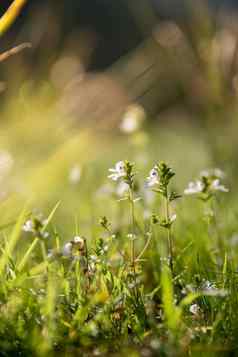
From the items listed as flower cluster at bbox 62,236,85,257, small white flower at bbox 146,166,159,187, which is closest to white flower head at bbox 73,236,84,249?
flower cluster at bbox 62,236,85,257

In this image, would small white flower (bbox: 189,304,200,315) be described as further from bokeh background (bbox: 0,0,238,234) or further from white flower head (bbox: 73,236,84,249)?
bokeh background (bbox: 0,0,238,234)

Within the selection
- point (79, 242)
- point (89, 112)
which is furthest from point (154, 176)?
point (89, 112)

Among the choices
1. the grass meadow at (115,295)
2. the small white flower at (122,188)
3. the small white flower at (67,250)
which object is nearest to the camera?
the grass meadow at (115,295)

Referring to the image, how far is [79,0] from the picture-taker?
445 inches

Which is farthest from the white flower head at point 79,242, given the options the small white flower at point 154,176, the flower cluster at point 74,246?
the small white flower at point 154,176

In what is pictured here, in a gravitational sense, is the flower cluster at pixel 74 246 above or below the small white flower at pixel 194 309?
above

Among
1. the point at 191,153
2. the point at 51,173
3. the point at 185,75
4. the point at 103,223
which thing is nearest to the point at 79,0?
the point at 191,153

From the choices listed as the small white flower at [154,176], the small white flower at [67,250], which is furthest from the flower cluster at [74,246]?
the small white flower at [154,176]

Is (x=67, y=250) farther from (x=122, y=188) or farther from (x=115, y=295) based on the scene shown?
(x=122, y=188)

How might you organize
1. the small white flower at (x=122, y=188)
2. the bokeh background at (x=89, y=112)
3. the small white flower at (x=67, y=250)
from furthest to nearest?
the bokeh background at (x=89, y=112) → the small white flower at (x=122, y=188) → the small white flower at (x=67, y=250)

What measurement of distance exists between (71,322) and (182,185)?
12.1ft

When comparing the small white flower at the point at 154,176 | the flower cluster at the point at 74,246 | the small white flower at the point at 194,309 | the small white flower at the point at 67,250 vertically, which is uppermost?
the small white flower at the point at 154,176

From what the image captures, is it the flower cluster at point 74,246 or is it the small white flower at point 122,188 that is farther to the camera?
the small white flower at point 122,188

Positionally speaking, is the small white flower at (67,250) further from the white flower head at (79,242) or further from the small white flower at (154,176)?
the small white flower at (154,176)
